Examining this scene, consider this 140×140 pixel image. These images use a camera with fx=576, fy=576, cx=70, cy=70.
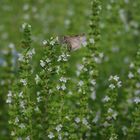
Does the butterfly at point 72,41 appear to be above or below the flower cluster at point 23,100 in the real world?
A: above

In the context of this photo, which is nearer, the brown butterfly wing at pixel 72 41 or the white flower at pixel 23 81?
the white flower at pixel 23 81

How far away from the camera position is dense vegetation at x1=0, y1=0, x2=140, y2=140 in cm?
520

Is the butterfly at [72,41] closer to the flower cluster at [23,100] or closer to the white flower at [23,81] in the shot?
the flower cluster at [23,100]

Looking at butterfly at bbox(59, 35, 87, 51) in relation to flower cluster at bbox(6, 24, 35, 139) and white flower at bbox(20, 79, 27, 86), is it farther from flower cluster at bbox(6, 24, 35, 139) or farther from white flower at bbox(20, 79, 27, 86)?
white flower at bbox(20, 79, 27, 86)

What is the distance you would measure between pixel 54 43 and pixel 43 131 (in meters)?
0.96

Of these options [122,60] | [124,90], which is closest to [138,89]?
[124,90]

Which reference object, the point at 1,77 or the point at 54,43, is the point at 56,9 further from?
the point at 54,43

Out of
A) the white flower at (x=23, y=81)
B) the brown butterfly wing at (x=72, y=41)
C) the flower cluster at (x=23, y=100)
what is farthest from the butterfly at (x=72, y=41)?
the white flower at (x=23, y=81)

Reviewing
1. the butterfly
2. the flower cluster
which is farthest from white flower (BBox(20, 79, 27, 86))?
the butterfly

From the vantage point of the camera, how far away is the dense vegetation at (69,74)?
17.1ft

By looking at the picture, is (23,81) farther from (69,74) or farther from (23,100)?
(69,74)

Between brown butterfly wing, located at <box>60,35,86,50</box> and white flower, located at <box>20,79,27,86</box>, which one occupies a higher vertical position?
brown butterfly wing, located at <box>60,35,86,50</box>

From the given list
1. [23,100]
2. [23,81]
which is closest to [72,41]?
[23,81]

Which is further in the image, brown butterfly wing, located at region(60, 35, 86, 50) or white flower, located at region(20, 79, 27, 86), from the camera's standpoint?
brown butterfly wing, located at region(60, 35, 86, 50)
